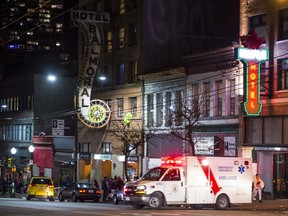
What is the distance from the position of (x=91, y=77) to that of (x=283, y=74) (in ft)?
64.0

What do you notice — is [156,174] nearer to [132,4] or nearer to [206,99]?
[206,99]

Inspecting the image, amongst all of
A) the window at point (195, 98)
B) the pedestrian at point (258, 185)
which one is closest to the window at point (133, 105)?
the window at point (195, 98)

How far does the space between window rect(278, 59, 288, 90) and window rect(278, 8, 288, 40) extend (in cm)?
149

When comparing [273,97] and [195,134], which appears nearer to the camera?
[273,97]

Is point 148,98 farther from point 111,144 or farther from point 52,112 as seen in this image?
point 52,112

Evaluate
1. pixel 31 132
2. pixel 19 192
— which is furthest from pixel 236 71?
pixel 31 132

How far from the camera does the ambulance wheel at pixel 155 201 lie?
95.4 ft

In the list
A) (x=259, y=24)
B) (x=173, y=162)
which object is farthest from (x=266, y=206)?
(x=259, y=24)

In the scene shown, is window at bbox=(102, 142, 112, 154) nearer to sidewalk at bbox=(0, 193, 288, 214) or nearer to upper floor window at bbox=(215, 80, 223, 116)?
upper floor window at bbox=(215, 80, 223, 116)

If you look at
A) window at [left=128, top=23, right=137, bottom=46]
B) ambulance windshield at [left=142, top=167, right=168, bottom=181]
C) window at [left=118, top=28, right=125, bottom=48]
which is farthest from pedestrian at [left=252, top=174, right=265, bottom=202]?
window at [left=118, top=28, right=125, bottom=48]

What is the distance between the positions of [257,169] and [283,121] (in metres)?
3.71

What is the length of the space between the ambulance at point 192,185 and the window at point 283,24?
999cm

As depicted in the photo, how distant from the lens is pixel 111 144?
5431cm

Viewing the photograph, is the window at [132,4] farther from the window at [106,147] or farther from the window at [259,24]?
the window at [259,24]
